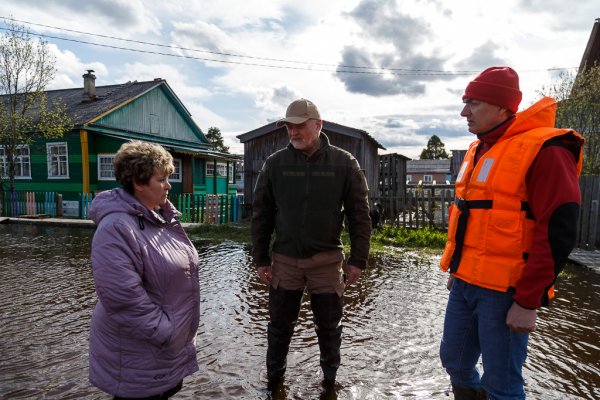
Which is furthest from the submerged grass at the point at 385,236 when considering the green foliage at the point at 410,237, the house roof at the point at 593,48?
the house roof at the point at 593,48

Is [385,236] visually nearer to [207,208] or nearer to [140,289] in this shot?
[207,208]

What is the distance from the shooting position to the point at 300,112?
9.33ft

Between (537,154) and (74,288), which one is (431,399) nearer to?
(537,154)

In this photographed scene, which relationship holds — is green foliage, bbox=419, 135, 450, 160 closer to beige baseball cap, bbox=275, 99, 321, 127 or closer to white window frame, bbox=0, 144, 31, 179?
white window frame, bbox=0, 144, 31, 179

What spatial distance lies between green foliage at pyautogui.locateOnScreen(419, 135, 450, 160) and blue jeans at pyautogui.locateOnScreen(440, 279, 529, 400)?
74971 millimetres

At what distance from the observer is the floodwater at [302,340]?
3.07 metres

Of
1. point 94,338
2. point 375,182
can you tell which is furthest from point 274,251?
point 375,182

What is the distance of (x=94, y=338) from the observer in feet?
6.53

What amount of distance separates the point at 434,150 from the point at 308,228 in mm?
75962

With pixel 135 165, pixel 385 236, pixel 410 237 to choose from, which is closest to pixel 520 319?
pixel 135 165

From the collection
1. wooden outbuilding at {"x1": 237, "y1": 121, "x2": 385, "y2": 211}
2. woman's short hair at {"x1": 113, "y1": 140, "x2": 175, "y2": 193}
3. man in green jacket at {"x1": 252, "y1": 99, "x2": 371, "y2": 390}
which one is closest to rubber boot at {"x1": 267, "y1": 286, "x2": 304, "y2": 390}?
man in green jacket at {"x1": 252, "y1": 99, "x2": 371, "y2": 390}

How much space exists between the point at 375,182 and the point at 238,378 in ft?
42.2

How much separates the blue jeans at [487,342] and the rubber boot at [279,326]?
1.19 m

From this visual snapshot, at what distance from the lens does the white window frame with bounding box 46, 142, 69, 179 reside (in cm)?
Answer: 1859
